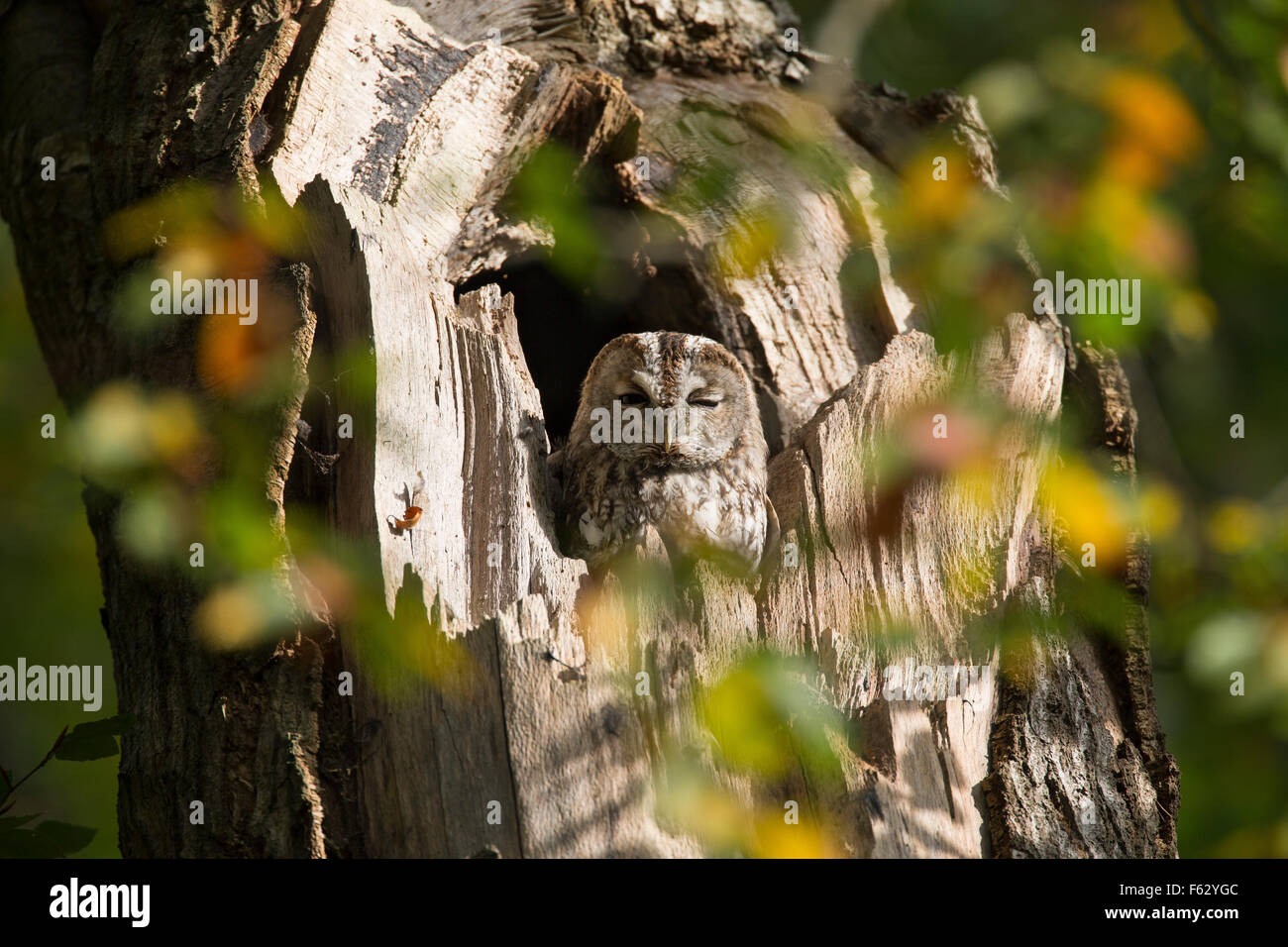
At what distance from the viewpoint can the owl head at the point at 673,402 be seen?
11.7 feet

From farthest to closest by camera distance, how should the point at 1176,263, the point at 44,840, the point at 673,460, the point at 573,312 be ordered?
the point at 1176,263
the point at 573,312
the point at 673,460
the point at 44,840

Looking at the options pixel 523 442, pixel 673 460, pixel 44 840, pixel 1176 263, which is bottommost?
pixel 44 840

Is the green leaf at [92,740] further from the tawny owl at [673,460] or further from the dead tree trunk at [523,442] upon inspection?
the tawny owl at [673,460]

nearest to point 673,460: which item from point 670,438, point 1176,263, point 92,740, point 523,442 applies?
point 670,438

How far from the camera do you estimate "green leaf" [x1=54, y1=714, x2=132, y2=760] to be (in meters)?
2.13

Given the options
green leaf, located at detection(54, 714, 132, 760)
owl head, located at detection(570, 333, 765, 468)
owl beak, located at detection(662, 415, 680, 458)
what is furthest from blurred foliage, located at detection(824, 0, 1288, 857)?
green leaf, located at detection(54, 714, 132, 760)

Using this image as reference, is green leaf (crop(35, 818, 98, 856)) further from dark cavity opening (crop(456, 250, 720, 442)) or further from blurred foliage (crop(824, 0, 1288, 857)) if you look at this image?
blurred foliage (crop(824, 0, 1288, 857))

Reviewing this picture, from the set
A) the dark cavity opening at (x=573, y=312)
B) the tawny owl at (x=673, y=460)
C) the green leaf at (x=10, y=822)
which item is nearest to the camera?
the green leaf at (x=10, y=822)

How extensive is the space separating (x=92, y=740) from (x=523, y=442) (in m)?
1.30

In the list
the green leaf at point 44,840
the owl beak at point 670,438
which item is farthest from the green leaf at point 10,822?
the owl beak at point 670,438

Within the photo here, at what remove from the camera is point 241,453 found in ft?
8.12

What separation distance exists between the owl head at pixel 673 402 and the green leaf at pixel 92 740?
1886 mm

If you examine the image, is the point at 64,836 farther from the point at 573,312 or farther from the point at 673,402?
the point at 573,312

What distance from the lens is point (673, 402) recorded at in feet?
11.7
